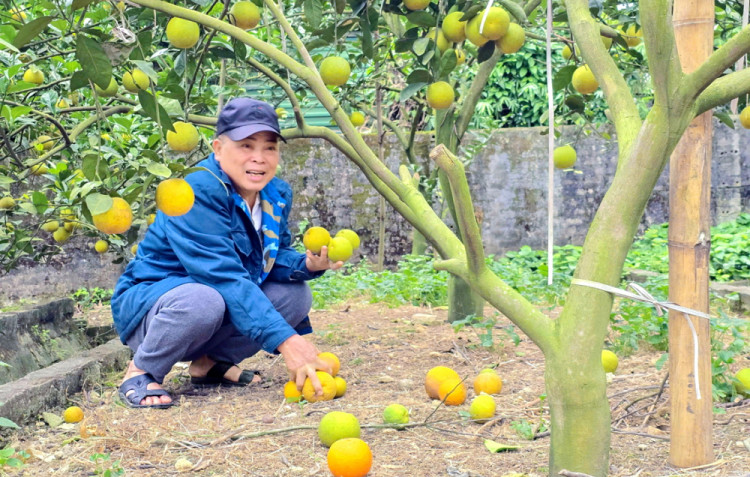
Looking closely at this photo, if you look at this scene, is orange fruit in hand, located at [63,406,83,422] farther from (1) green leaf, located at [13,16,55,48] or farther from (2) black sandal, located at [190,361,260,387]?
(1) green leaf, located at [13,16,55,48]

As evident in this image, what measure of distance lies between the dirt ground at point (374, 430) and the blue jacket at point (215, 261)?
1.05 ft

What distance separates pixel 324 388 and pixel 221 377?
2.37 ft

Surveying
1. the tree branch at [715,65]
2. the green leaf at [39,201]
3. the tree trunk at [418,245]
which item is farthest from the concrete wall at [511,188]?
the tree branch at [715,65]

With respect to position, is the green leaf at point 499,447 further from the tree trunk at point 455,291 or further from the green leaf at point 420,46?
the tree trunk at point 455,291

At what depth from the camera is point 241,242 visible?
9.78 feet

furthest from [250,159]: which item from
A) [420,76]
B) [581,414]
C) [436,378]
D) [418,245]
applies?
[418,245]

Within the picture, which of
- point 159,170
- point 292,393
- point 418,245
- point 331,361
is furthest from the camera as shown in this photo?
point 418,245

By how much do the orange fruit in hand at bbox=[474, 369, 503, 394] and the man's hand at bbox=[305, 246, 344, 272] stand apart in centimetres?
73

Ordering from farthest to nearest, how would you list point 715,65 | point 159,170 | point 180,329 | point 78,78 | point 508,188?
point 508,188 < point 180,329 < point 78,78 < point 159,170 < point 715,65

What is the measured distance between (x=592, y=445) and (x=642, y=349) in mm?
1742

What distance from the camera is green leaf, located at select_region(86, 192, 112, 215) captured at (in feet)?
5.21

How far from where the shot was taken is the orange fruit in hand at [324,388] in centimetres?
265

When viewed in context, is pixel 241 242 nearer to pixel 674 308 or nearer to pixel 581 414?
pixel 581 414

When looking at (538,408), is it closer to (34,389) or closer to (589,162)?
(34,389)
